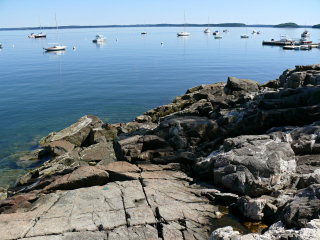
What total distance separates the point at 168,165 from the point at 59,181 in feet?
16.5

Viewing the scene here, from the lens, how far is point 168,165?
1577 centimetres

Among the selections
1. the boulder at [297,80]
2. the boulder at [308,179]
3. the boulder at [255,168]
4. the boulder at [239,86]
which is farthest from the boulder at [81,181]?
the boulder at [239,86]

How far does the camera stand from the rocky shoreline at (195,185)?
1020cm

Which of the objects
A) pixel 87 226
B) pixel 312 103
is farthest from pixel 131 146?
pixel 312 103

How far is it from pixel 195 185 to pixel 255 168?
2561 mm

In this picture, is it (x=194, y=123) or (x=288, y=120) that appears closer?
(x=288, y=120)

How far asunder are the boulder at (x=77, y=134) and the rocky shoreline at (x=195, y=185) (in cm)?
683

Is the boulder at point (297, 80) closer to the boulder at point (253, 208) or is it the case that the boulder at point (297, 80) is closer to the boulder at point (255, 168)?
the boulder at point (255, 168)

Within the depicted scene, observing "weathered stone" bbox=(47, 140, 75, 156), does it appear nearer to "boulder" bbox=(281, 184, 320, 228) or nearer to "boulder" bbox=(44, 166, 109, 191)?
"boulder" bbox=(44, 166, 109, 191)

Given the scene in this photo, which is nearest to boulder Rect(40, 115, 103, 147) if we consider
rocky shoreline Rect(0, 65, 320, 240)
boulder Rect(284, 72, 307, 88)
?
rocky shoreline Rect(0, 65, 320, 240)

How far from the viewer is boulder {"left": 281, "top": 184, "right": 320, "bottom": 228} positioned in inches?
369

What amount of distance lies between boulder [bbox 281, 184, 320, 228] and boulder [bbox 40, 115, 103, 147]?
20225mm

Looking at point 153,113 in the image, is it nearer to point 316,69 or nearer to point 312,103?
point 316,69

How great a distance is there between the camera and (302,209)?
966cm
